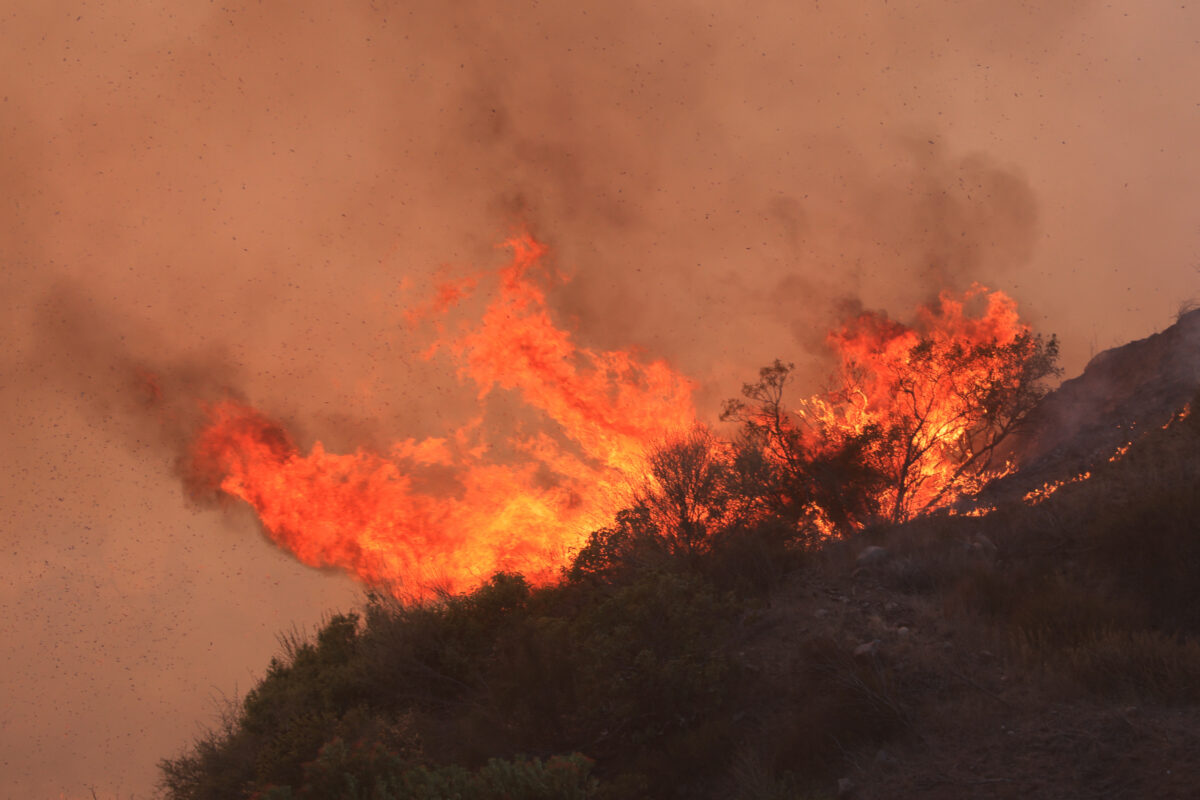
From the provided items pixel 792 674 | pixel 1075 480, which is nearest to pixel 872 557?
pixel 792 674

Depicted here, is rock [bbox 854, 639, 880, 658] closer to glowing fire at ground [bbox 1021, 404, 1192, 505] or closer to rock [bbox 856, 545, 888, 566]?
rock [bbox 856, 545, 888, 566]

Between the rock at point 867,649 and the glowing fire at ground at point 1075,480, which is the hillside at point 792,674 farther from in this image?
the glowing fire at ground at point 1075,480

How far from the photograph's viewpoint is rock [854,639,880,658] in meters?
12.5

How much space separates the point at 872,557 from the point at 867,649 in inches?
172

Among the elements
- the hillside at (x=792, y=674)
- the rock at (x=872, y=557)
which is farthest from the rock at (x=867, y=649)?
the rock at (x=872, y=557)

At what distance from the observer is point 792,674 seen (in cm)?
1355

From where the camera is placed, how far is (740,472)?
2453 centimetres

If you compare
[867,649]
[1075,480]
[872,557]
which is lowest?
[867,649]

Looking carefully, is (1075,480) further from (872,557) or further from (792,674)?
(792,674)

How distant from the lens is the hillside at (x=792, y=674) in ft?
32.6

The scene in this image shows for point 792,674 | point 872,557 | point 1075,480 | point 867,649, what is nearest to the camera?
point 867,649

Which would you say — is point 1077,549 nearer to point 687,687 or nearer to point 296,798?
point 687,687

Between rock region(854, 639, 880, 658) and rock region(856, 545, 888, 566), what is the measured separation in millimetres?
3879

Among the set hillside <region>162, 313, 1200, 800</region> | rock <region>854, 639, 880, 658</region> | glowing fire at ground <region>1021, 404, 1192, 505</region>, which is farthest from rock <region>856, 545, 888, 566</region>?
rock <region>854, 639, 880, 658</region>
